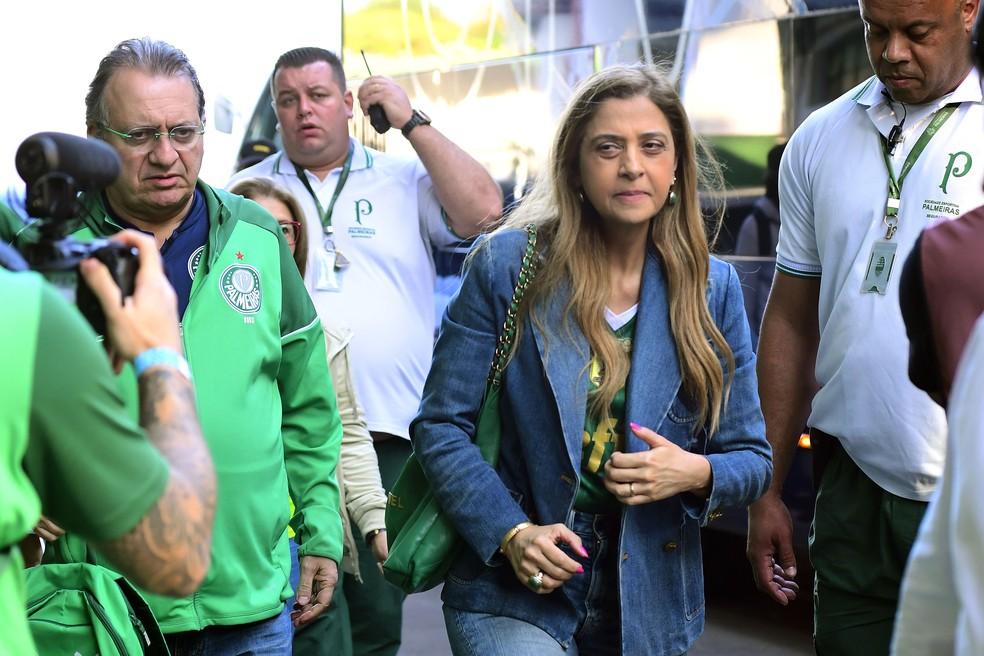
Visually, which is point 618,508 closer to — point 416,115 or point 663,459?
point 663,459

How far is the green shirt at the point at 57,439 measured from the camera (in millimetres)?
1664

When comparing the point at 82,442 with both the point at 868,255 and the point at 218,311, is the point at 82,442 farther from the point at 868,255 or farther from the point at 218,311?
the point at 868,255

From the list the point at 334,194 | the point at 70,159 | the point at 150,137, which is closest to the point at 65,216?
the point at 70,159

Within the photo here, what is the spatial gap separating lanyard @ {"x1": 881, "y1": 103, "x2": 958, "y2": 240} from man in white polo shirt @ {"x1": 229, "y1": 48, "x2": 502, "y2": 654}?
1.93 m

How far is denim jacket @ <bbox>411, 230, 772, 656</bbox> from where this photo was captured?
317cm

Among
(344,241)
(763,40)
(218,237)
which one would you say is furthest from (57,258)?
(763,40)

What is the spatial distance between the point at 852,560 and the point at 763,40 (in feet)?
10.9

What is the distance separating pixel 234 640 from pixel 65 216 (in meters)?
1.56

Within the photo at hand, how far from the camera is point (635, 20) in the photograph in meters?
6.80

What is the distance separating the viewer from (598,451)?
Result: 3.21 metres

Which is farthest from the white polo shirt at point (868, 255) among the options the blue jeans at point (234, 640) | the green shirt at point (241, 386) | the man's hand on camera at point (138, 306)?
the man's hand on camera at point (138, 306)

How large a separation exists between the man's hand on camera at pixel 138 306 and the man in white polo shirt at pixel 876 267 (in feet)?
6.33

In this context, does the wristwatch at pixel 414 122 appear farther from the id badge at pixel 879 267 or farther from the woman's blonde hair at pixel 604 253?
the id badge at pixel 879 267

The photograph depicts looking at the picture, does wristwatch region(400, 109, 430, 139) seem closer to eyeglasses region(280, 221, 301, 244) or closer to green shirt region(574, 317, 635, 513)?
eyeglasses region(280, 221, 301, 244)
